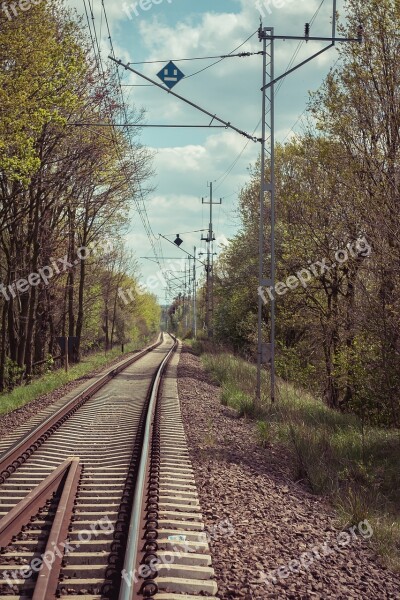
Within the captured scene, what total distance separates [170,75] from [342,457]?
26.9ft

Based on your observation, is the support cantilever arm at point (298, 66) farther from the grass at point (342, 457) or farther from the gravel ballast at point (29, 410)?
the gravel ballast at point (29, 410)

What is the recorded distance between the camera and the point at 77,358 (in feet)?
116

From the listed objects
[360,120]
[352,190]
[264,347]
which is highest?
[360,120]

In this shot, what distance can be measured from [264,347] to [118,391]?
450 centimetres

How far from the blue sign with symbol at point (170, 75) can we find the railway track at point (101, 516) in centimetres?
678

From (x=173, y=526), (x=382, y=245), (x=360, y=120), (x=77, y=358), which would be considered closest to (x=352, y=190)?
(x=360, y=120)

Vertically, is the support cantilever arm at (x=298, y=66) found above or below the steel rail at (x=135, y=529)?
above

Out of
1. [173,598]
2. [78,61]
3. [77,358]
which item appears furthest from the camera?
[77,358]

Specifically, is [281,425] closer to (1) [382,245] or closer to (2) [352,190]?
(1) [382,245]

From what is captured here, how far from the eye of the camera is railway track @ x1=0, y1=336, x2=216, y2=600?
16.9ft

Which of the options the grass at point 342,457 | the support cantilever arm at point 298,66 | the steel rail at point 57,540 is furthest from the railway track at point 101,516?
the support cantilever arm at point 298,66

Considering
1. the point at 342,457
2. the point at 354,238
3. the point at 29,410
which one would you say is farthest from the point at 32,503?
the point at 354,238

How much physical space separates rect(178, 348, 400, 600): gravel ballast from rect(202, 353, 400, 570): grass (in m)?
0.22

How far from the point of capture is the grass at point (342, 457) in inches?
286
